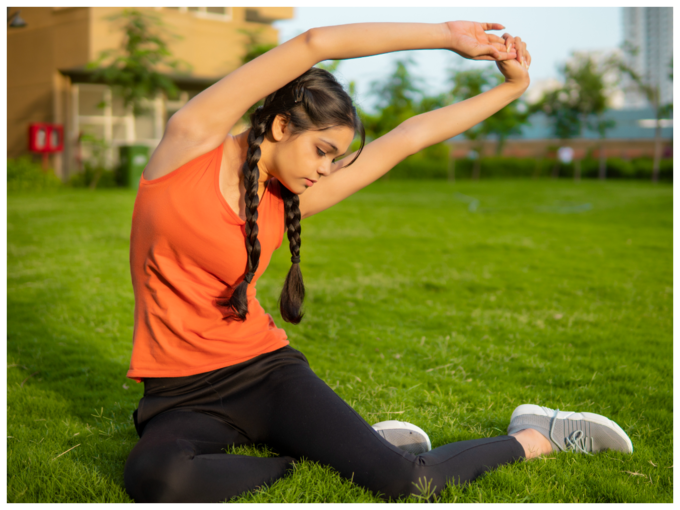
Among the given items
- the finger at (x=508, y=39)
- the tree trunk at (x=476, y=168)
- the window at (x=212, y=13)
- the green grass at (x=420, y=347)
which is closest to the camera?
the finger at (x=508, y=39)

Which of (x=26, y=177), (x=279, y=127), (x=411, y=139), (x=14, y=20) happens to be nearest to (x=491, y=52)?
(x=411, y=139)

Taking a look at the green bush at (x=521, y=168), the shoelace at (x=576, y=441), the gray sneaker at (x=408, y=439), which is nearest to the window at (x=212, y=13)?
the green bush at (x=521, y=168)

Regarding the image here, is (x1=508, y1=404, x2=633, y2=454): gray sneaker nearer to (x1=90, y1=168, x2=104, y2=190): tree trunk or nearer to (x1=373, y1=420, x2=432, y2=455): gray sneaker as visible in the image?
(x1=373, y1=420, x2=432, y2=455): gray sneaker

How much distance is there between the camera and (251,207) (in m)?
2.14

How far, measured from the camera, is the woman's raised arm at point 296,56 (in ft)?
6.15

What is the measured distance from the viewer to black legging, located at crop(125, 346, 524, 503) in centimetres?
205

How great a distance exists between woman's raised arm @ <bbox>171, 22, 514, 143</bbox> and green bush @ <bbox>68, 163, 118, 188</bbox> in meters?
17.2

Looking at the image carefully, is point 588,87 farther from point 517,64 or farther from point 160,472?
point 160,472

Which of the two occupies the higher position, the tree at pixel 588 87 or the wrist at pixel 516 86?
the tree at pixel 588 87

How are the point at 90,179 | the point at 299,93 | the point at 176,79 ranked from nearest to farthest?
the point at 299,93
the point at 90,179
the point at 176,79

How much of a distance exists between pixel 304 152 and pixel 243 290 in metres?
0.53

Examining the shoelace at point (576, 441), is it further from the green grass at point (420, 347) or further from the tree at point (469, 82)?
the tree at point (469, 82)

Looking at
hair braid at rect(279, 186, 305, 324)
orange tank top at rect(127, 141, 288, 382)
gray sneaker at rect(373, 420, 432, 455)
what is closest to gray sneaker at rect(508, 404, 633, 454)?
gray sneaker at rect(373, 420, 432, 455)

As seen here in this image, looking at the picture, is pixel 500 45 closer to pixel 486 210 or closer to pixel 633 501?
pixel 633 501
